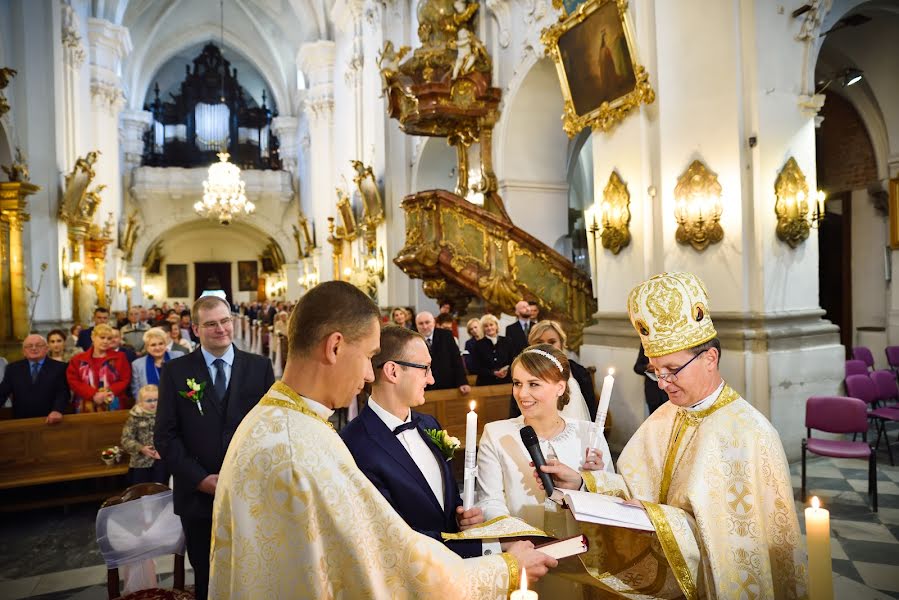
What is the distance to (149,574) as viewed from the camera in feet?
10.0

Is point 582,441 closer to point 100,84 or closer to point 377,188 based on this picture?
point 377,188

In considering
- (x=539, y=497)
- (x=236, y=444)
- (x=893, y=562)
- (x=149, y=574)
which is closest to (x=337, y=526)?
(x=236, y=444)

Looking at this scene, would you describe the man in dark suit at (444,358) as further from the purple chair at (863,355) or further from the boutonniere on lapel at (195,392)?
the purple chair at (863,355)

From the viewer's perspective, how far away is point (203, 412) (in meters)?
3.00

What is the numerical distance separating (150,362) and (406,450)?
14.5ft

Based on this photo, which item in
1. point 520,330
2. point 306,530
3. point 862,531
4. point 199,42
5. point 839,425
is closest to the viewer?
point 306,530

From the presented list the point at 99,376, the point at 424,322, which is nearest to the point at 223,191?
the point at 99,376

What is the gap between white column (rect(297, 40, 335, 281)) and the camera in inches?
857

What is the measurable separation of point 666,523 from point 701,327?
63cm

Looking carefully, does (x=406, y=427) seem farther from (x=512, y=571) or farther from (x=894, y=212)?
(x=894, y=212)

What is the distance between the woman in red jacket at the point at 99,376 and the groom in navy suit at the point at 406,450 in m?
4.37

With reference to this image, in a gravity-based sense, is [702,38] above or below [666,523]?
above

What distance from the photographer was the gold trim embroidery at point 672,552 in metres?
1.78

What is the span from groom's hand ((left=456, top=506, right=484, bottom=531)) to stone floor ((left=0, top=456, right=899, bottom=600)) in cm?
256
